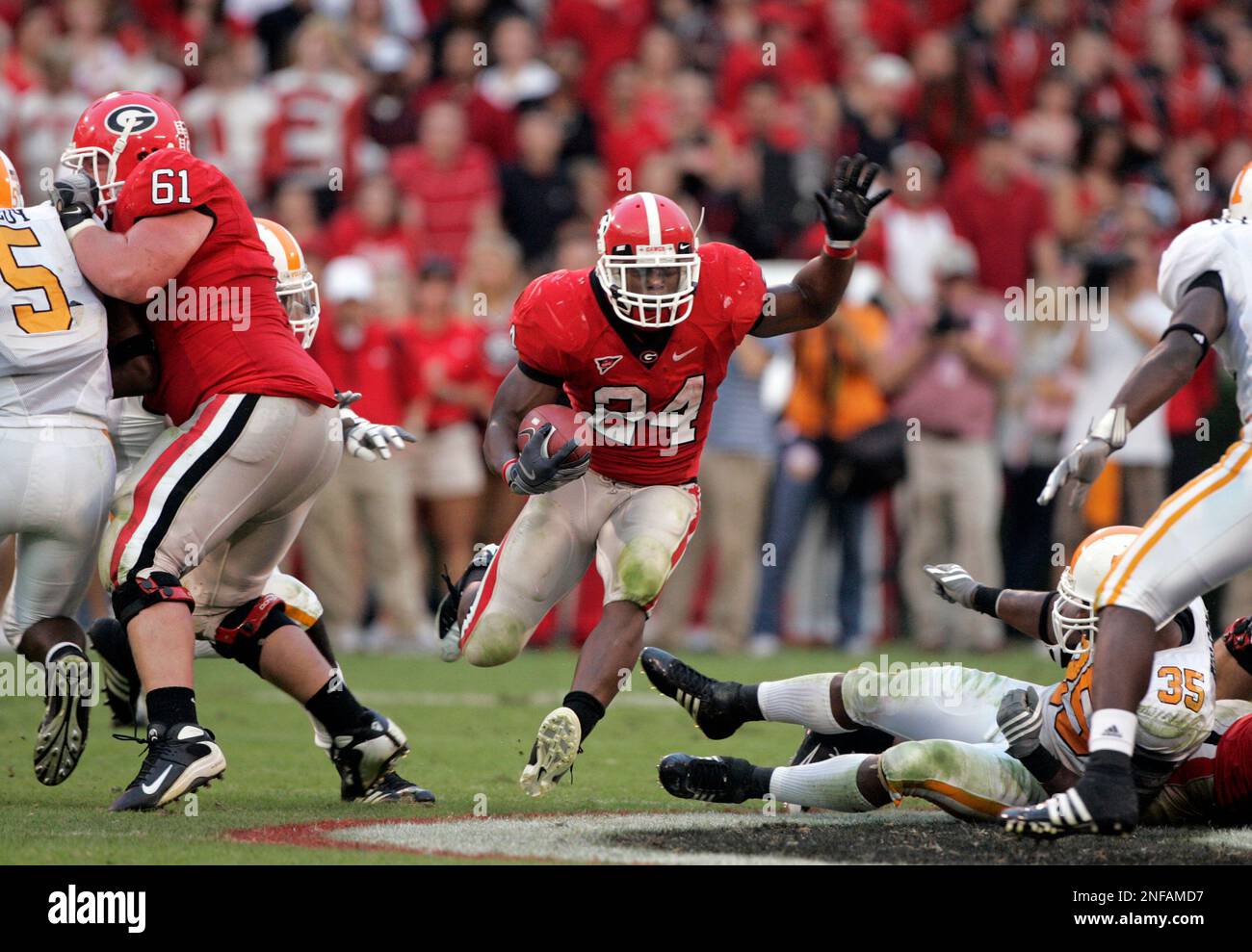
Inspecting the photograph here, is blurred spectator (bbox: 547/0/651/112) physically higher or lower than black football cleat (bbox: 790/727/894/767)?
higher

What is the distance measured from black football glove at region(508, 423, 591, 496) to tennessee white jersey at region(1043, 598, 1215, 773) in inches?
58.0

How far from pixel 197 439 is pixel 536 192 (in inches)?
258

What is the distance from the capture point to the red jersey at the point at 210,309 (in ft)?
17.0

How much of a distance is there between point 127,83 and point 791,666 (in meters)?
5.76

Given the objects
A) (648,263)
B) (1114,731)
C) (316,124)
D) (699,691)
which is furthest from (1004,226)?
(1114,731)

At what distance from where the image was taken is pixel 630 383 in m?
5.62

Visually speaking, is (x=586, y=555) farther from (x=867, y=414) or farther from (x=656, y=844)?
(x=867, y=414)

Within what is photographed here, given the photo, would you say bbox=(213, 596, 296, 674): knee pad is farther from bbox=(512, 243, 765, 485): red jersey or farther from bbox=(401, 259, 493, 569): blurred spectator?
bbox=(401, 259, 493, 569): blurred spectator

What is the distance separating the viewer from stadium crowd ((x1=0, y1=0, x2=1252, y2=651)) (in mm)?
10320

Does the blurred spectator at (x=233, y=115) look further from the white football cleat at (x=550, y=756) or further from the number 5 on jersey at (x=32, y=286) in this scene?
the white football cleat at (x=550, y=756)

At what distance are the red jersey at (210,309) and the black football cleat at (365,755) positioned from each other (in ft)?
3.29

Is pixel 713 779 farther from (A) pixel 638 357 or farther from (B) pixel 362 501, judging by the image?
(B) pixel 362 501

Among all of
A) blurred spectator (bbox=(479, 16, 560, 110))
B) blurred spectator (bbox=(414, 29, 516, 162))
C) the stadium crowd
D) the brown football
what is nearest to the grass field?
the brown football
